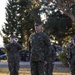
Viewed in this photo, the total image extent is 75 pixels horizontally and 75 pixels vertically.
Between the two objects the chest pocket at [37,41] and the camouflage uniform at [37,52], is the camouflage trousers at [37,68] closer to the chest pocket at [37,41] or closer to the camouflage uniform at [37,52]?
the camouflage uniform at [37,52]

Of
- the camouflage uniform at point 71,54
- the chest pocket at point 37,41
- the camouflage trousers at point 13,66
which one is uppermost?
the chest pocket at point 37,41

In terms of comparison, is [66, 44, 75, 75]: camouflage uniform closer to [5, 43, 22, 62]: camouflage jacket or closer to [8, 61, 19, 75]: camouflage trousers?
[5, 43, 22, 62]: camouflage jacket

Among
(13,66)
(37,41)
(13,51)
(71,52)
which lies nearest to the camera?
(37,41)

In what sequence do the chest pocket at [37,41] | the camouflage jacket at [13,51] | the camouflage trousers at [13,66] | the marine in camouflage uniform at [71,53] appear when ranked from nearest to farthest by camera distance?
the chest pocket at [37,41], the marine in camouflage uniform at [71,53], the camouflage jacket at [13,51], the camouflage trousers at [13,66]

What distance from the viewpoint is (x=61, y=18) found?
43812 millimetres

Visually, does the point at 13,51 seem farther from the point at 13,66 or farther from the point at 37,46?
the point at 37,46

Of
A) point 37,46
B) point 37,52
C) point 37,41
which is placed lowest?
point 37,52

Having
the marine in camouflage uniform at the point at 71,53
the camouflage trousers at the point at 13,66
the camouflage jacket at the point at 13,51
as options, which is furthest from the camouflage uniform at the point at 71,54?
the camouflage trousers at the point at 13,66

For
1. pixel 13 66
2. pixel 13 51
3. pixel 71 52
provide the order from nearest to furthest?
pixel 71 52, pixel 13 51, pixel 13 66

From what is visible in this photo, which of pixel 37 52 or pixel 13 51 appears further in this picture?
pixel 13 51

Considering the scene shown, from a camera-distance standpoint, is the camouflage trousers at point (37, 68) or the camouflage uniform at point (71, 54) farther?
the camouflage uniform at point (71, 54)

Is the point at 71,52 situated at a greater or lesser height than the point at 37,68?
greater

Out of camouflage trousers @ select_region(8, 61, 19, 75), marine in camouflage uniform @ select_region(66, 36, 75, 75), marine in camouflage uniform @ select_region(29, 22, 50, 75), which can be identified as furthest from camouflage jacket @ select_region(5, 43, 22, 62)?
marine in camouflage uniform @ select_region(29, 22, 50, 75)

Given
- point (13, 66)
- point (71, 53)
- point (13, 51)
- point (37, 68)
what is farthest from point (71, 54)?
point (13, 66)
